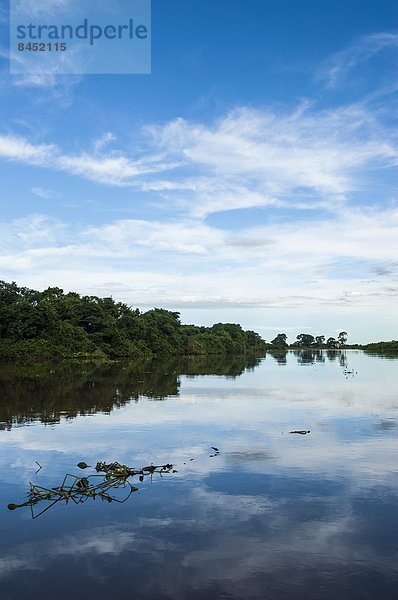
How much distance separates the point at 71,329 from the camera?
7106 cm

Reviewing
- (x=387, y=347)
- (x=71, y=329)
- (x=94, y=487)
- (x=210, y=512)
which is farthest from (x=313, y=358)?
(x=210, y=512)

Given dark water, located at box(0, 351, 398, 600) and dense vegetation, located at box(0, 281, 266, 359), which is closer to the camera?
dark water, located at box(0, 351, 398, 600)

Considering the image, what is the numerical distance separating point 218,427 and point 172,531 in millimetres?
11040

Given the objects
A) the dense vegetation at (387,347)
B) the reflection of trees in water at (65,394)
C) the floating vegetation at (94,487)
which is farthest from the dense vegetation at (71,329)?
the dense vegetation at (387,347)

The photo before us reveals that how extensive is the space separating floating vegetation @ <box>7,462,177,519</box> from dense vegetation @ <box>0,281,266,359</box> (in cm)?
5413

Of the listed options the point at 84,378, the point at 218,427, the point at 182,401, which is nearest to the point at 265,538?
the point at 218,427

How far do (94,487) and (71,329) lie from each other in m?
60.6

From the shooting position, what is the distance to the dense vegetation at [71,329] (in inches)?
2621

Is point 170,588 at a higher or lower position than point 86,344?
lower

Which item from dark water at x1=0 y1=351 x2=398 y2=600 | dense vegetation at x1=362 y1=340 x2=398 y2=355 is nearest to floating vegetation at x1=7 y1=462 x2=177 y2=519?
dark water at x1=0 y1=351 x2=398 y2=600

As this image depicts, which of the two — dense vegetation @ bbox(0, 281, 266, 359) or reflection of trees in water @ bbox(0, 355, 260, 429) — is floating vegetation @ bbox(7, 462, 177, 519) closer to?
reflection of trees in water @ bbox(0, 355, 260, 429)

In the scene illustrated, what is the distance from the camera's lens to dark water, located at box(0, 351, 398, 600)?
26.0 feet

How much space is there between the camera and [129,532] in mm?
9797

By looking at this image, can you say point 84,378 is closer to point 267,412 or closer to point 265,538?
point 267,412
